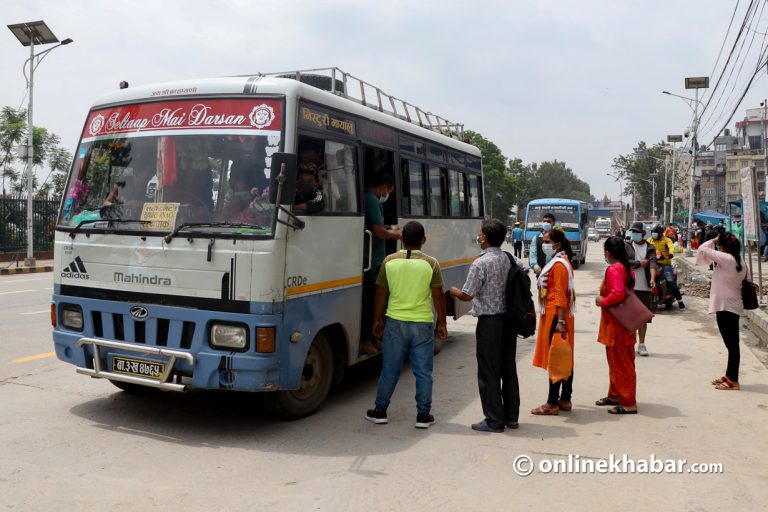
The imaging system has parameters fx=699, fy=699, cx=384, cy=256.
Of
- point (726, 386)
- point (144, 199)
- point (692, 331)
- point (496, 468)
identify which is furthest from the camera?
point (692, 331)

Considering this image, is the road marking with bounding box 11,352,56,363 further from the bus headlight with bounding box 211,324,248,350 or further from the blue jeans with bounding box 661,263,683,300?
the blue jeans with bounding box 661,263,683,300

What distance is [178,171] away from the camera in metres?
5.43

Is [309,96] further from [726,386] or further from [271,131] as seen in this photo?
[726,386]

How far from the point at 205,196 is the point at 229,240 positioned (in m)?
0.45

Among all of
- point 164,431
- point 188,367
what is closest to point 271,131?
point 188,367

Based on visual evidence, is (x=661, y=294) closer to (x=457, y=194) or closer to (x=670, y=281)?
(x=670, y=281)

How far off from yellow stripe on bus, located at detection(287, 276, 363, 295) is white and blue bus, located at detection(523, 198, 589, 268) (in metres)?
21.5

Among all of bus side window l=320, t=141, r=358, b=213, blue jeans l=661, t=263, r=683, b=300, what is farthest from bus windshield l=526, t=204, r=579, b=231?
bus side window l=320, t=141, r=358, b=213

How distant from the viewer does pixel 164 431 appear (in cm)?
552

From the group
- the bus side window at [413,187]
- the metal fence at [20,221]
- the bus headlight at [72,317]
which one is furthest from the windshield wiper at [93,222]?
the metal fence at [20,221]

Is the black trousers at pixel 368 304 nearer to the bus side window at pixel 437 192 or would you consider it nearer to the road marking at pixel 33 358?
the bus side window at pixel 437 192

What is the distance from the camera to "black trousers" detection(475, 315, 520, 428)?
5.71 meters

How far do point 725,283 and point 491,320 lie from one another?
3184 mm

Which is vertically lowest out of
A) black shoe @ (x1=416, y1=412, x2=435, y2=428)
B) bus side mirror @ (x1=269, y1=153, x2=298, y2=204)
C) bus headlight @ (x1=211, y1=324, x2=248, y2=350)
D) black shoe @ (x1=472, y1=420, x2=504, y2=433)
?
black shoe @ (x1=472, y1=420, x2=504, y2=433)
